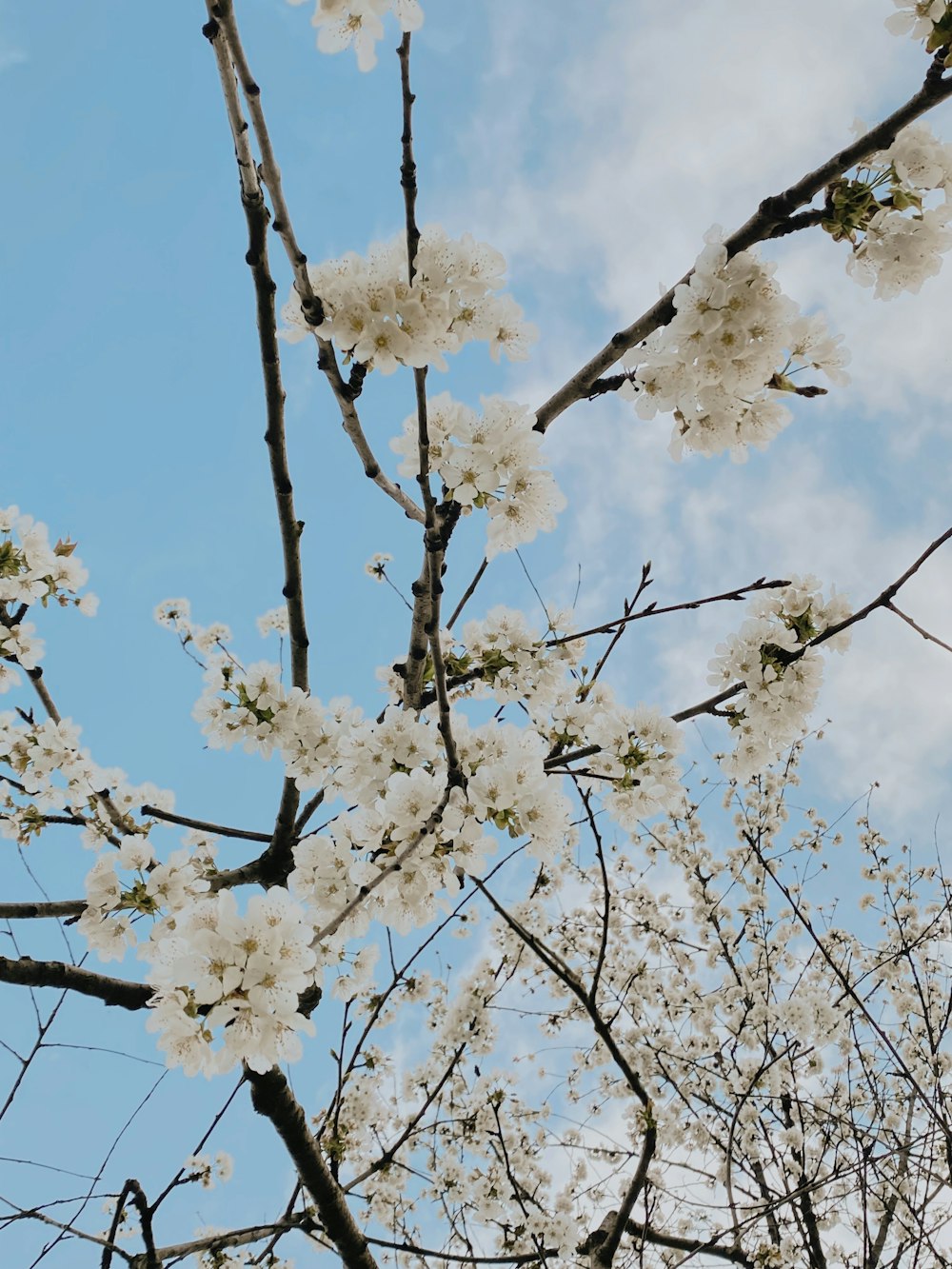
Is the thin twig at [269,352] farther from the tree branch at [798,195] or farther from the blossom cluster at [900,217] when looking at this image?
the blossom cluster at [900,217]

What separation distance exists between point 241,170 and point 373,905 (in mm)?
2211

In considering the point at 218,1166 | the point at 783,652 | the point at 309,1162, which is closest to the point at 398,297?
the point at 783,652

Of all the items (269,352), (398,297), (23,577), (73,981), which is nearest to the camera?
(398,297)

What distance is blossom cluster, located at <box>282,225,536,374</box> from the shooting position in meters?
1.85

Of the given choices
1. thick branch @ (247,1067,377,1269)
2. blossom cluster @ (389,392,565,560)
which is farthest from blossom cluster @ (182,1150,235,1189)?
blossom cluster @ (389,392,565,560)

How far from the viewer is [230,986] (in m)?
1.60

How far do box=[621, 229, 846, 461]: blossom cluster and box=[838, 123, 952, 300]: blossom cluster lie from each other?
19cm

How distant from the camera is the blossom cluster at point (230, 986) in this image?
5.24ft

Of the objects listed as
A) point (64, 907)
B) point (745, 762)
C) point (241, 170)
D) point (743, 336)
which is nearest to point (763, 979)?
A: point (745, 762)

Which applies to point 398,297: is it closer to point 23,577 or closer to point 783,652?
point 783,652

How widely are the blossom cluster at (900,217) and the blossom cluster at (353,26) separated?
104 cm

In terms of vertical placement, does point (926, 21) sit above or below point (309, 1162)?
above

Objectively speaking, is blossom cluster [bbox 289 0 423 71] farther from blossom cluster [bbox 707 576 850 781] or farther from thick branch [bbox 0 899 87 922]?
thick branch [bbox 0 899 87 922]

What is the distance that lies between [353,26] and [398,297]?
61 centimetres
